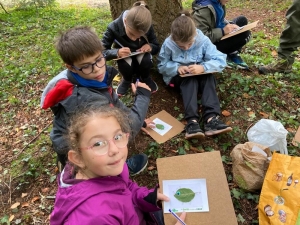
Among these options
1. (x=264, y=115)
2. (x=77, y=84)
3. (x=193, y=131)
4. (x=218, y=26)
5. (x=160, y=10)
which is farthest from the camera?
(x=218, y=26)

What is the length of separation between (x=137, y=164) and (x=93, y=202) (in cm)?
119

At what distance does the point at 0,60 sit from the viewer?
5102 mm

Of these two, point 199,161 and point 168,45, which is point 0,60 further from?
point 199,161

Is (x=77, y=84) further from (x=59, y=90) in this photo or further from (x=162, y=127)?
(x=162, y=127)

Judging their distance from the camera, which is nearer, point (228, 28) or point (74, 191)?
point (74, 191)

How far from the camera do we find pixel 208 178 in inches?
76.9

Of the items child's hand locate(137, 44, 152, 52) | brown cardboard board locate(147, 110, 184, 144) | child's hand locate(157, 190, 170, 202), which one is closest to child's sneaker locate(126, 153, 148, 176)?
brown cardboard board locate(147, 110, 184, 144)

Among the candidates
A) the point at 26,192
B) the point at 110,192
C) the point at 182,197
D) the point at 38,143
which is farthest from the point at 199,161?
the point at 38,143

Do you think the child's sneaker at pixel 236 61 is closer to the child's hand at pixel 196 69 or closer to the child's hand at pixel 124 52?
the child's hand at pixel 196 69

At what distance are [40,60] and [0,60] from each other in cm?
95

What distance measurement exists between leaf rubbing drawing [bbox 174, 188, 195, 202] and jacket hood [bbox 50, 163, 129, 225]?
538mm

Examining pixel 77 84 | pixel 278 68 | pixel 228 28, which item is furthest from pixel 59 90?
pixel 278 68

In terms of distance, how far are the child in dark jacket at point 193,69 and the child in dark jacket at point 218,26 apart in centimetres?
47

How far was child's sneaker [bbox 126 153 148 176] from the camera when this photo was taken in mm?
2473
